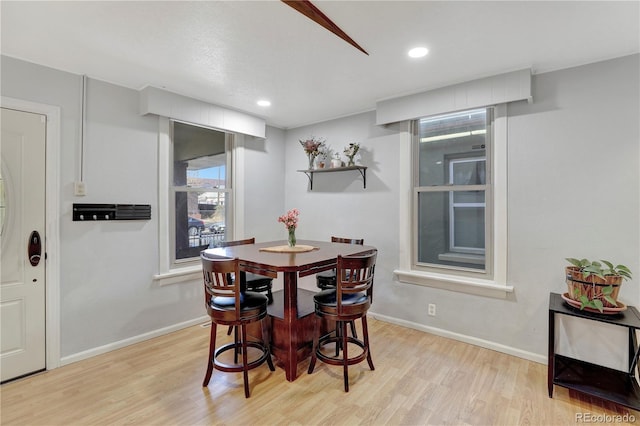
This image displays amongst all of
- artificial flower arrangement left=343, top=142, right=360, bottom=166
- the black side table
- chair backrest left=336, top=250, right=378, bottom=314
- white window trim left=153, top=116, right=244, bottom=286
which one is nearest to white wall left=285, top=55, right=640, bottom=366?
the black side table

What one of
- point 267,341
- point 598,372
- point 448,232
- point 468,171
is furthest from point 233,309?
point 598,372

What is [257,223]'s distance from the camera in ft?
14.2

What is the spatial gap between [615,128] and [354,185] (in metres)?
2.45

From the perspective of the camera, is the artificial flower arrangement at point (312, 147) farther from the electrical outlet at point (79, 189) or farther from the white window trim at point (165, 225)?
the electrical outlet at point (79, 189)

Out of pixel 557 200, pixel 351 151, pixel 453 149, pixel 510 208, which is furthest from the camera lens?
pixel 351 151

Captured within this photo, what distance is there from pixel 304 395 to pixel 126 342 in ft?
Answer: 6.39

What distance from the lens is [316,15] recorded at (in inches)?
75.4

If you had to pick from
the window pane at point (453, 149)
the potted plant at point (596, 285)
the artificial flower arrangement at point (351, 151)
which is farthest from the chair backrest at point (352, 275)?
the artificial flower arrangement at point (351, 151)

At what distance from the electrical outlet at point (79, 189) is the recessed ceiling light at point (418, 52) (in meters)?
3.02

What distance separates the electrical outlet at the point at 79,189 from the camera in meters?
2.73

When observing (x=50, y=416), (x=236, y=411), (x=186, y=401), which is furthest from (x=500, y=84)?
(x=50, y=416)

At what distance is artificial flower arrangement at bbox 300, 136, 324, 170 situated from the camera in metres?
4.12

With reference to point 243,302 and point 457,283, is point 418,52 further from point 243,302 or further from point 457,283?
point 243,302

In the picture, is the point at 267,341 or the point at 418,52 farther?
the point at 267,341
